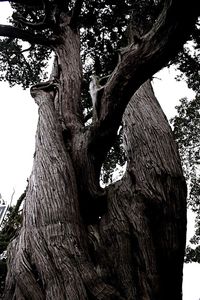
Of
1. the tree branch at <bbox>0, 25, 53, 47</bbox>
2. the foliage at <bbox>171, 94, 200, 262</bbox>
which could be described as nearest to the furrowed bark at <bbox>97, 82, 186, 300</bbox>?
the tree branch at <bbox>0, 25, 53, 47</bbox>

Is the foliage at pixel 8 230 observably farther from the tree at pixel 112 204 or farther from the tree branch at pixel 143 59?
the tree branch at pixel 143 59

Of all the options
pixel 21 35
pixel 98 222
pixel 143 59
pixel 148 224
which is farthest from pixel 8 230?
pixel 143 59

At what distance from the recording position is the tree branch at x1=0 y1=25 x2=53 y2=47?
422 cm

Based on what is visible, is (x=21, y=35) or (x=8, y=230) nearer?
(x=21, y=35)

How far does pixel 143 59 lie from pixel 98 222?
3.80 ft

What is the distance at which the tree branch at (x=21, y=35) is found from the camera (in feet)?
13.8

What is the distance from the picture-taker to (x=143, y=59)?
221cm

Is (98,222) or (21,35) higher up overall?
(21,35)

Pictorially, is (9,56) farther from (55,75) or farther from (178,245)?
(178,245)

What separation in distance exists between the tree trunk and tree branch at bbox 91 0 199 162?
8.8 inches

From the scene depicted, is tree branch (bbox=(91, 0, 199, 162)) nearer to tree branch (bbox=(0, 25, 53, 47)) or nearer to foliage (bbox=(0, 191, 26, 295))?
tree branch (bbox=(0, 25, 53, 47))

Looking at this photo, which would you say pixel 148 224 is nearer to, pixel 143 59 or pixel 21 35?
pixel 143 59

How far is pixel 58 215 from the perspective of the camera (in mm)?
2145

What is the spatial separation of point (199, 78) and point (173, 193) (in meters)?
Answer: 4.69
